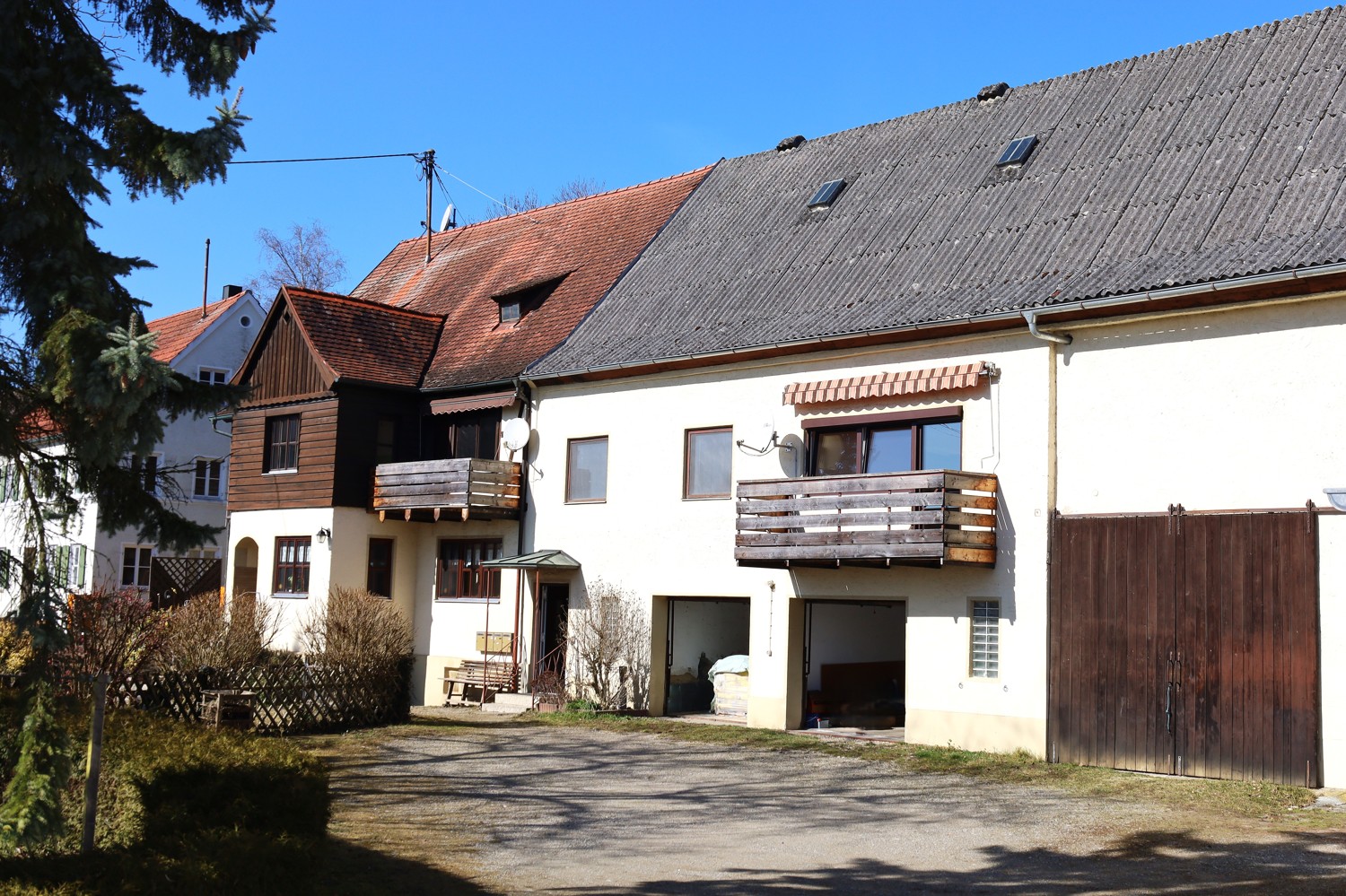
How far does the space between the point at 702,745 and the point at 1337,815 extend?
8308 millimetres

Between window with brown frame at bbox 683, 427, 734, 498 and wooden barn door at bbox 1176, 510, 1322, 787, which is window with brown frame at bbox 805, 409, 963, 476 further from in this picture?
wooden barn door at bbox 1176, 510, 1322, 787

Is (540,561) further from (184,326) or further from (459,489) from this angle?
(184,326)

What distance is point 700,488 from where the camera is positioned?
872 inches

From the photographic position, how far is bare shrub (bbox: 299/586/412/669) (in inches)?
804

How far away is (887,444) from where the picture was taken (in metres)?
19.6

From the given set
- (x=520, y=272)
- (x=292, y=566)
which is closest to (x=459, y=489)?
(x=292, y=566)

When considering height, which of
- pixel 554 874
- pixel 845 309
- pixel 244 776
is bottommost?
pixel 554 874

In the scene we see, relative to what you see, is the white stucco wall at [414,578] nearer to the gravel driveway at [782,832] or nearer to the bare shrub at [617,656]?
the bare shrub at [617,656]

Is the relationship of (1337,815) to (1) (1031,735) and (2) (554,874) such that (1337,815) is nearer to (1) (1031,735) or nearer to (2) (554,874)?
(1) (1031,735)

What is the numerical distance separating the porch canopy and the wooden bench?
1.90 m

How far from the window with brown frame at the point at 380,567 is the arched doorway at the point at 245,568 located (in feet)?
11.5

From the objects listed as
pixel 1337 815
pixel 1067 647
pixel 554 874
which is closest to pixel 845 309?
pixel 1067 647

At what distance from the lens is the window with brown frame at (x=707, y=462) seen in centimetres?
2175

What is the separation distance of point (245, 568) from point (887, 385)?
16.8m
